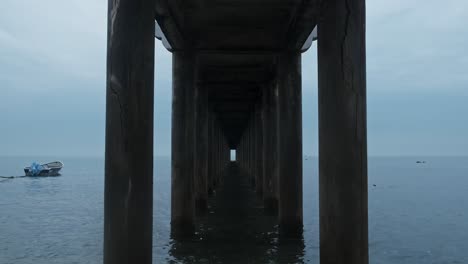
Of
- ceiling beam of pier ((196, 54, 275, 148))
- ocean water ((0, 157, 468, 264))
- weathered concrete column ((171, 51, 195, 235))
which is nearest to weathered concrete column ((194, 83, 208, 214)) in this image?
ocean water ((0, 157, 468, 264))

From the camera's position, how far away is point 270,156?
20.9m

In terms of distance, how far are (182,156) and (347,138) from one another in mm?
→ 8865

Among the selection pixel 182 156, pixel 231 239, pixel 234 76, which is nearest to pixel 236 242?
pixel 231 239

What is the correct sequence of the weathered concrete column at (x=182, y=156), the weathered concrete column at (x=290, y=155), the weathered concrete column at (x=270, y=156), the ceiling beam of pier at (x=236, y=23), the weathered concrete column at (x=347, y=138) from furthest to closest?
the weathered concrete column at (x=270, y=156), the weathered concrete column at (x=290, y=155), the weathered concrete column at (x=182, y=156), the ceiling beam of pier at (x=236, y=23), the weathered concrete column at (x=347, y=138)

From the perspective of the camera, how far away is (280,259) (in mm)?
11930

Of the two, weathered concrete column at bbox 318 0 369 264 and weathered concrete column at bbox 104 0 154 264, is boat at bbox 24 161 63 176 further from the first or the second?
weathered concrete column at bbox 318 0 369 264

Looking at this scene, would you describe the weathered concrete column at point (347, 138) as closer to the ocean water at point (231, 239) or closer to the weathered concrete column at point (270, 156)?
the ocean water at point (231, 239)

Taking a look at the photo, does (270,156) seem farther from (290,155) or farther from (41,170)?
(41,170)

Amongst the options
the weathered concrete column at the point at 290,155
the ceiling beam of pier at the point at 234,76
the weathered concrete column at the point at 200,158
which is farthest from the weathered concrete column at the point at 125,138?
the weathered concrete column at the point at 200,158

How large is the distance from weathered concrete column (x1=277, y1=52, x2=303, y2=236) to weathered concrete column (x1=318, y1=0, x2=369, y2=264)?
26.0 ft

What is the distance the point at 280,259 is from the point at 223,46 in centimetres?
872

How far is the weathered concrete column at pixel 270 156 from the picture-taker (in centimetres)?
2017

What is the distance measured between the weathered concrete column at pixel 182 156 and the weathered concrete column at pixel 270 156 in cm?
551

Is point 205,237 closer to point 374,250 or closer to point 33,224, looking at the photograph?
point 374,250
